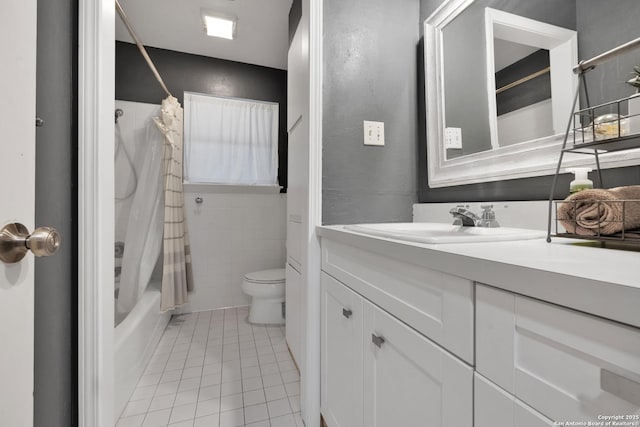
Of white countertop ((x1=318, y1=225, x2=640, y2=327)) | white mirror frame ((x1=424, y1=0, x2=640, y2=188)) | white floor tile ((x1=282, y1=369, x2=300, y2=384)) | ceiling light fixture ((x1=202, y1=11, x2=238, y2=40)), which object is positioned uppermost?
ceiling light fixture ((x1=202, y1=11, x2=238, y2=40))

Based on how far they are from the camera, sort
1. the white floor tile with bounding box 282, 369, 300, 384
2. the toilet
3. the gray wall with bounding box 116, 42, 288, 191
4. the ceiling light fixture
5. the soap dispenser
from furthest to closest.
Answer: the gray wall with bounding box 116, 42, 288, 191 → the toilet → the ceiling light fixture → the white floor tile with bounding box 282, 369, 300, 384 → the soap dispenser

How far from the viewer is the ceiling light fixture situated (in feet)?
6.67

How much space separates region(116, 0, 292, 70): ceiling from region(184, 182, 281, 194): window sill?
4.03 ft

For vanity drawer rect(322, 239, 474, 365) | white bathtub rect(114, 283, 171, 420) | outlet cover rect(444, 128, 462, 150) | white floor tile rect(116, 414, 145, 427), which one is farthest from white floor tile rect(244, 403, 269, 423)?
outlet cover rect(444, 128, 462, 150)

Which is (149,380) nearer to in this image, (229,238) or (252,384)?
(252,384)

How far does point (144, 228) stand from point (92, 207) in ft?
4.33

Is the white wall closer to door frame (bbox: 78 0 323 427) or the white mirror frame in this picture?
door frame (bbox: 78 0 323 427)

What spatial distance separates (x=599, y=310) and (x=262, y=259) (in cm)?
259

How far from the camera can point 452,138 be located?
1.23m

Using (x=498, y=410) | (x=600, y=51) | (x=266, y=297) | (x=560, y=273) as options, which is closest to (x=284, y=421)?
(x=266, y=297)

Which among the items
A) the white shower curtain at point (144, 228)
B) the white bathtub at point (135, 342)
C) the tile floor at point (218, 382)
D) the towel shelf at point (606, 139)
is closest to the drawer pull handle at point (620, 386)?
the towel shelf at point (606, 139)

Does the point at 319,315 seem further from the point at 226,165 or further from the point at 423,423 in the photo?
the point at 226,165

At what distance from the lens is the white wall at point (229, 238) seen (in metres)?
2.52

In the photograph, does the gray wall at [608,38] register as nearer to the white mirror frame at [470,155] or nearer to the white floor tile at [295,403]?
the white mirror frame at [470,155]
